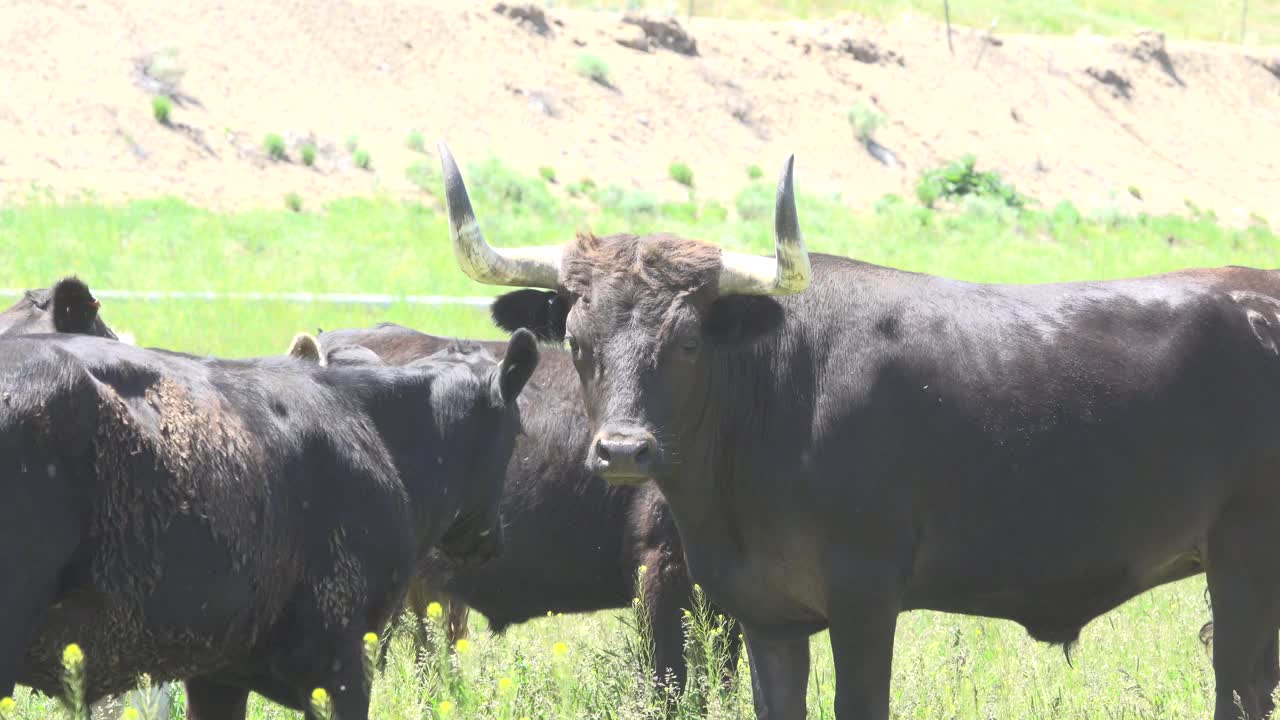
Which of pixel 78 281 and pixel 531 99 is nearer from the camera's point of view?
pixel 78 281

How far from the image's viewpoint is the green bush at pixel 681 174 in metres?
39.3

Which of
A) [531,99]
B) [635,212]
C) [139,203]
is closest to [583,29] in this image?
[531,99]

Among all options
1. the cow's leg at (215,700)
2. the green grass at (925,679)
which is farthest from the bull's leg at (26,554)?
the green grass at (925,679)

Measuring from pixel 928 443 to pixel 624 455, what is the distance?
4.03 feet

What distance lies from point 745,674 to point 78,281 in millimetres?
3641

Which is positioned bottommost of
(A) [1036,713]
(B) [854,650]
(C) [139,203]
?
(C) [139,203]

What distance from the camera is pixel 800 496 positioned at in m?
6.18

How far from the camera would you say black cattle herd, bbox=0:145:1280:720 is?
17.8 feet

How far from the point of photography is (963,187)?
4222cm

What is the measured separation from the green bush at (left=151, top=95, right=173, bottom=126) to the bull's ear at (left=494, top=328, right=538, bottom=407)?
29.8 m

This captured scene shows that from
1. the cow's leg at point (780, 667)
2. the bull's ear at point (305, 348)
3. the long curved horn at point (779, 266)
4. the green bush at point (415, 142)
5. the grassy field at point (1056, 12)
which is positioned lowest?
the grassy field at point (1056, 12)

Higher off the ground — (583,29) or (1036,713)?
(1036,713)

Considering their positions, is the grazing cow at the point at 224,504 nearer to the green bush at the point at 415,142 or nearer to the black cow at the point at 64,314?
the black cow at the point at 64,314

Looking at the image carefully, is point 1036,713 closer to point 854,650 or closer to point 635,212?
point 854,650
